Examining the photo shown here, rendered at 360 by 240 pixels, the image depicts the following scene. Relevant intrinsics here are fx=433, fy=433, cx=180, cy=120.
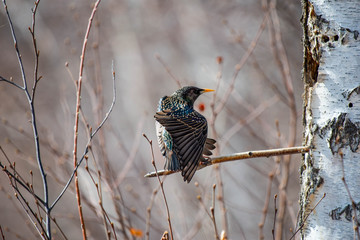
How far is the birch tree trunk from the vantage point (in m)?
2.26

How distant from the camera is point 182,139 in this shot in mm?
3164

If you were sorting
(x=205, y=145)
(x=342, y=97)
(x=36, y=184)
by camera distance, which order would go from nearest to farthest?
(x=342, y=97)
(x=205, y=145)
(x=36, y=184)

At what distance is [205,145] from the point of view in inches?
132

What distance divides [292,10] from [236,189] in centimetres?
499

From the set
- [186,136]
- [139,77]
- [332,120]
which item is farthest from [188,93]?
[139,77]

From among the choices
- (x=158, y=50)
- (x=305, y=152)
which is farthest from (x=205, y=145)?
(x=158, y=50)

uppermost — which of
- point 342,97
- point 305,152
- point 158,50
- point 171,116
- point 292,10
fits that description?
point 158,50

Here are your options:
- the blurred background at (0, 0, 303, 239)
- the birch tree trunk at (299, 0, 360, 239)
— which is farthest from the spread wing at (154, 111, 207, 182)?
the blurred background at (0, 0, 303, 239)

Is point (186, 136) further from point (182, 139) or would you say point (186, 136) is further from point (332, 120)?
point (332, 120)

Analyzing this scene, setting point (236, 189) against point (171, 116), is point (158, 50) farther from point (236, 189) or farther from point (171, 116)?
point (171, 116)

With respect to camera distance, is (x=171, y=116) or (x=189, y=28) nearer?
(x=171, y=116)

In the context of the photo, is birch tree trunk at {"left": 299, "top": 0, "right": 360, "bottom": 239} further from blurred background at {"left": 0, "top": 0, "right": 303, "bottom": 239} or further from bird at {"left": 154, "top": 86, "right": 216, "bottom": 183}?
blurred background at {"left": 0, "top": 0, "right": 303, "bottom": 239}

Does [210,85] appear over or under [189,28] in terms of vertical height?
under

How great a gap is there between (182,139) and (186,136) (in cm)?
4
